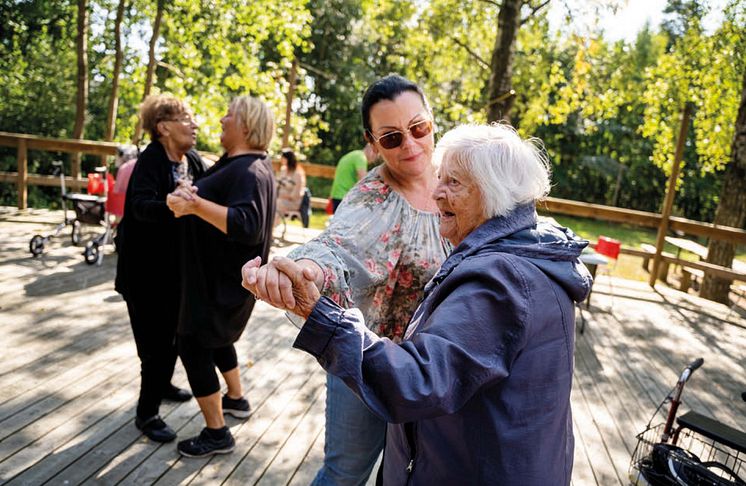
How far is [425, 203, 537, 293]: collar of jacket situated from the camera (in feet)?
4.10

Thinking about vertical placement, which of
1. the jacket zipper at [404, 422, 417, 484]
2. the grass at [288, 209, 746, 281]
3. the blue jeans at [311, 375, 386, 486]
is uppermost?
the jacket zipper at [404, 422, 417, 484]

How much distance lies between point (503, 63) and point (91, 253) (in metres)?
4.93

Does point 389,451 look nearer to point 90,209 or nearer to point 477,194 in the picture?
point 477,194

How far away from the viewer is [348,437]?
1.81 meters

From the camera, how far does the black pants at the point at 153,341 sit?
2.91m

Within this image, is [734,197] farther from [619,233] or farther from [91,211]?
[619,233]

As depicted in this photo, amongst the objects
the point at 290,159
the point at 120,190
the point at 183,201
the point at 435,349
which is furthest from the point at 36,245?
the point at 435,349

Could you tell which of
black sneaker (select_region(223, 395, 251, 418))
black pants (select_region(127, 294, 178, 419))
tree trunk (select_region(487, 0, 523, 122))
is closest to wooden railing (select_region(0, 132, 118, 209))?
tree trunk (select_region(487, 0, 523, 122))

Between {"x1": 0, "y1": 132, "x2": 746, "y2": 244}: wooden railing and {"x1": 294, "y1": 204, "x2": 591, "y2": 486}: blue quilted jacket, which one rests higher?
{"x1": 294, "y1": 204, "x2": 591, "y2": 486}: blue quilted jacket

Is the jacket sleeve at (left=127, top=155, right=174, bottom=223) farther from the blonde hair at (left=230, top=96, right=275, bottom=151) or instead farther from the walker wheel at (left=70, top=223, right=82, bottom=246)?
the walker wheel at (left=70, top=223, right=82, bottom=246)

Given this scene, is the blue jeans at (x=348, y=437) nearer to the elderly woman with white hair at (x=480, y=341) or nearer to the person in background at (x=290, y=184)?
the elderly woman with white hair at (x=480, y=341)

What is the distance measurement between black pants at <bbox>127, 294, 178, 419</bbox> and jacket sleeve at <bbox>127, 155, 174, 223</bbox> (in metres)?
0.41

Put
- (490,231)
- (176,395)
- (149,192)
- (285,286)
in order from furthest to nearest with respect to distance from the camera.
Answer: (176,395)
(149,192)
(490,231)
(285,286)

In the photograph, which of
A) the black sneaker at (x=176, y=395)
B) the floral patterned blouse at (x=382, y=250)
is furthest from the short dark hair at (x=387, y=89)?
the black sneaker at (x=176, y=395)
